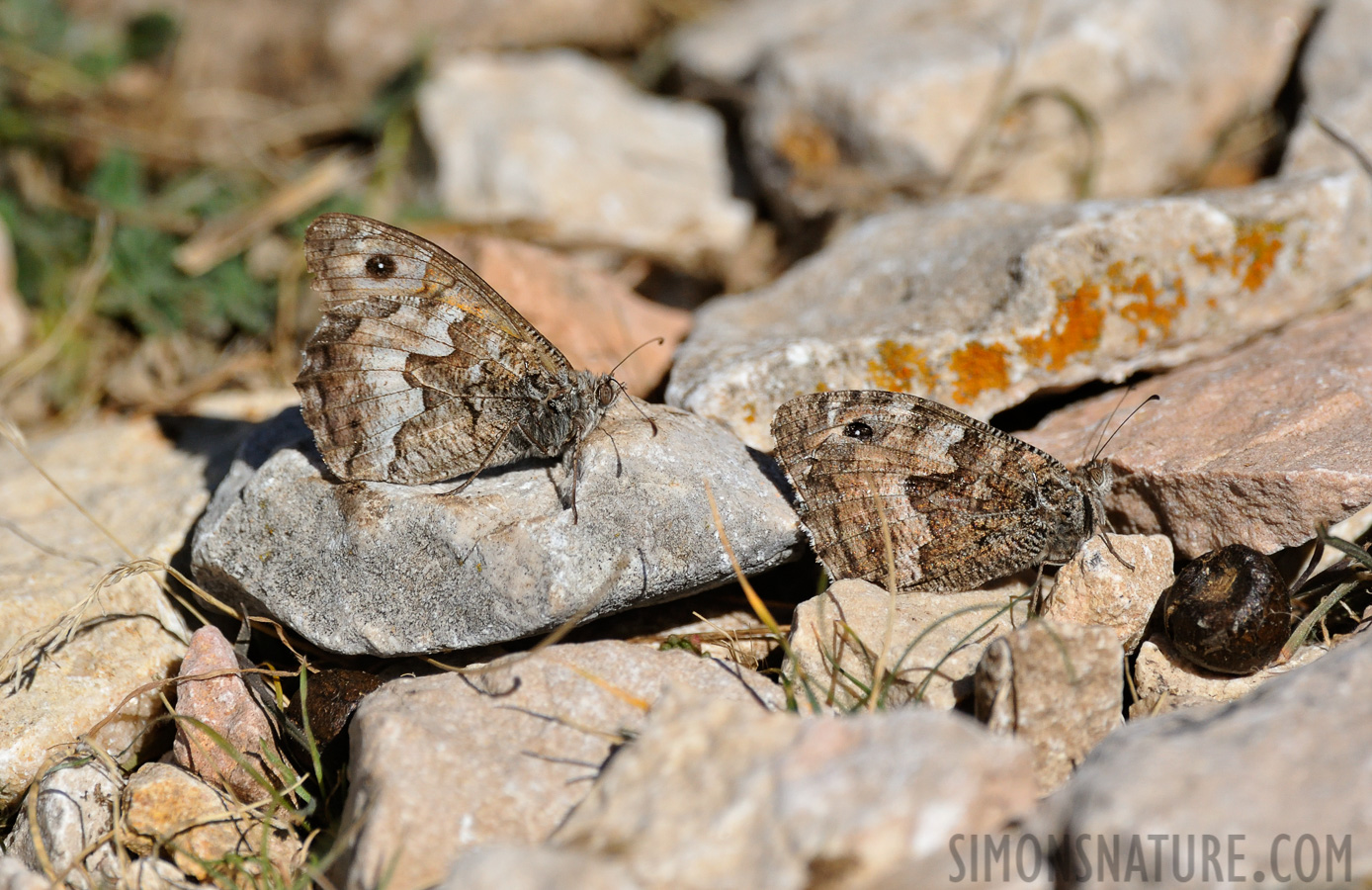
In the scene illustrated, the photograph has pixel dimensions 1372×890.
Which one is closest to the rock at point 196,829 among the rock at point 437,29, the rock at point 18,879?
the rock at point 18,879

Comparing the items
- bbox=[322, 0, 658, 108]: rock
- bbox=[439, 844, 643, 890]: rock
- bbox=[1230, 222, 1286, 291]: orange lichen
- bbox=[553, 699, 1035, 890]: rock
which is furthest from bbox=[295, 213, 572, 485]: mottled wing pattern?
bbox=[322, 0, 658, 108]: rock

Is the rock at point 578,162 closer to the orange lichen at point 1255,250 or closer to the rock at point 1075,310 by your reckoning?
the rock at point 1075,310

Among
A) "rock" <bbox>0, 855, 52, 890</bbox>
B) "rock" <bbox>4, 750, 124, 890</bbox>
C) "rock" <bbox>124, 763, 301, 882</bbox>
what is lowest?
"rock" <bbox>4, 750, 124, 890</bbox>

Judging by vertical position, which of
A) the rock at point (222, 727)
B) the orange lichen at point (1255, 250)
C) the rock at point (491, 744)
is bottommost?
the rock at point (222, 727)

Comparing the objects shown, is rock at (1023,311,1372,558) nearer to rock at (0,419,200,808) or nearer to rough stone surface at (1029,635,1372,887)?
rough stone surface at (1029,635,1372,887)

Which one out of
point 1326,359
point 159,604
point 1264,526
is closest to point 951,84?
point 1326,359
